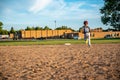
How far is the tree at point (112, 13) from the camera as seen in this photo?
2205 inches

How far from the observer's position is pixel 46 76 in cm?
722

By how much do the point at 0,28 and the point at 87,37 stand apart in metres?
120

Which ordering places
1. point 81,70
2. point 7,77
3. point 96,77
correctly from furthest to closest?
point 81,70, point 7,77, point 96,77

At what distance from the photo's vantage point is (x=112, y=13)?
57.2m

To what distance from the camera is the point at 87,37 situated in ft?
57.2

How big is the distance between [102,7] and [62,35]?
2217 inches

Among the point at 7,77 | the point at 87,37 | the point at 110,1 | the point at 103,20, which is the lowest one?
the point at 7,77

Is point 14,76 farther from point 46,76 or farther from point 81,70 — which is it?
point 81,70

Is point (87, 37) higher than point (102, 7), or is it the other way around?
point (102, 7)

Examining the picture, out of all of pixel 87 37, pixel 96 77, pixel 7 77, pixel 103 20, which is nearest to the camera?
pixel 96 77

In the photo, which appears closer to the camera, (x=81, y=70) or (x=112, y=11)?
(x=81, y=70)

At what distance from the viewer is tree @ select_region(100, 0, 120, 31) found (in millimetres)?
56000

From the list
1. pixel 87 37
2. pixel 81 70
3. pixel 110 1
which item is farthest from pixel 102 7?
pixel 81 70

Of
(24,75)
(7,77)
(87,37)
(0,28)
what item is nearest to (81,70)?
(24,75)
